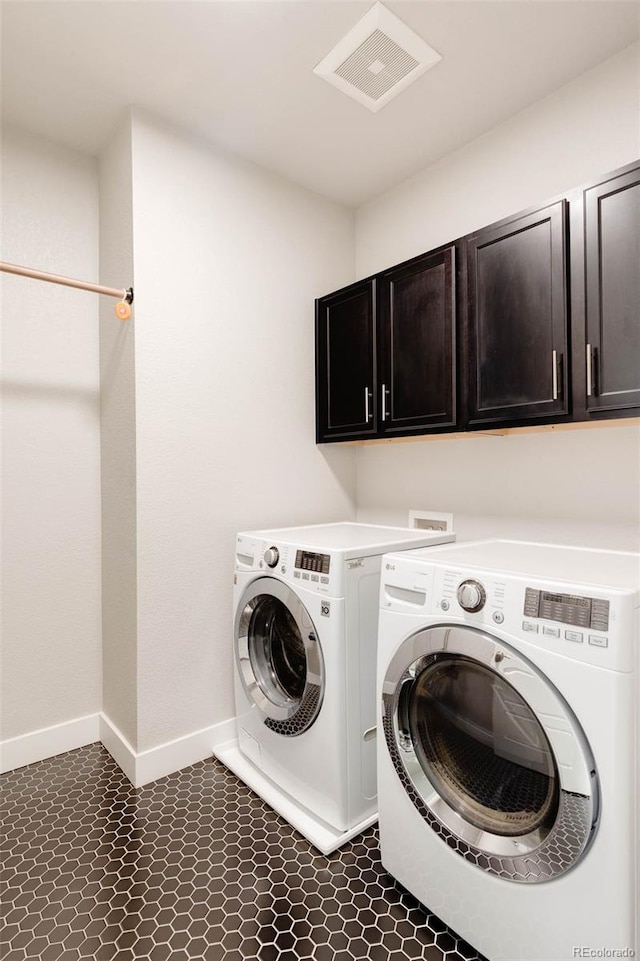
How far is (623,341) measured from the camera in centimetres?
143

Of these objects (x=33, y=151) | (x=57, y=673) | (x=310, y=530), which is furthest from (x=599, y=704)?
(x=33, y=151)

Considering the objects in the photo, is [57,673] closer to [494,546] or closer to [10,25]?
[494,546]

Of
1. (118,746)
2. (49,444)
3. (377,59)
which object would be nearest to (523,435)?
(377,59)

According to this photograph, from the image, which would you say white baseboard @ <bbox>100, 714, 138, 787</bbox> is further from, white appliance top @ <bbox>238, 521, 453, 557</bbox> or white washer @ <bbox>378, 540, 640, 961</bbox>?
white washer @ <bbox>378, 540, 640, 961</bbox>

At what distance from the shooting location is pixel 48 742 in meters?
2.12

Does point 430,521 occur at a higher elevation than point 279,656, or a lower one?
higher

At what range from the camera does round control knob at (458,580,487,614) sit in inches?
46.4

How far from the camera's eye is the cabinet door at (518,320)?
1565 mm

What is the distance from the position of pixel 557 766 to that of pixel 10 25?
8.39ft

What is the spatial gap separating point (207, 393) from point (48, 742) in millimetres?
1624

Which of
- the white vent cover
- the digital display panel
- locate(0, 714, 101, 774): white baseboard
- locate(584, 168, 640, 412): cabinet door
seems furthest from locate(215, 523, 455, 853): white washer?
the white vent cover

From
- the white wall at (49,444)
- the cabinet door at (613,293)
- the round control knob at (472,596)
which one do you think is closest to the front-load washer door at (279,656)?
the round control knob at (472,596)

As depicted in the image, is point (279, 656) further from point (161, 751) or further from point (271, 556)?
point (161, 751)

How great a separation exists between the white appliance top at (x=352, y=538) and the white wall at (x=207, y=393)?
0.69ft
